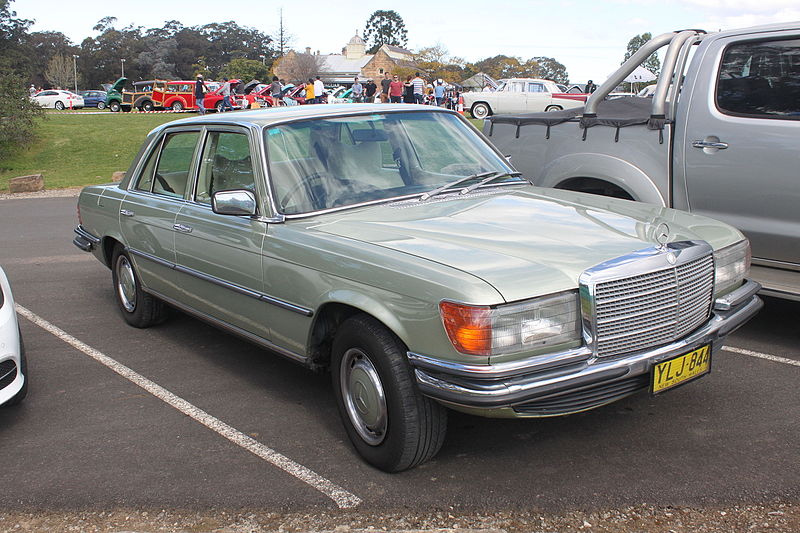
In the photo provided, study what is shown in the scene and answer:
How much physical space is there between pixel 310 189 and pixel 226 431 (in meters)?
1.42

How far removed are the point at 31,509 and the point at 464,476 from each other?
6.45 feet

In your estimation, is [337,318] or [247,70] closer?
[337,318]

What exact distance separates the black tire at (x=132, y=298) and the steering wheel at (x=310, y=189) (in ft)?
→ 7.01

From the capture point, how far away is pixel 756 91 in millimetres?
5418

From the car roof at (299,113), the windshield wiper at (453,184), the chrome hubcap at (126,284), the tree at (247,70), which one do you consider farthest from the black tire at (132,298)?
the tree at (247,70)

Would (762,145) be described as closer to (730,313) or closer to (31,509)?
(730,313)

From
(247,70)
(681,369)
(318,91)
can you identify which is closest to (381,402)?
(681,369)

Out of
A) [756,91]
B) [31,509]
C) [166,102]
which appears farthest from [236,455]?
[166,102]

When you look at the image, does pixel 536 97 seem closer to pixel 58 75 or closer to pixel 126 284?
pixel 126 284

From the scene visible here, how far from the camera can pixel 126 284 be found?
624cm

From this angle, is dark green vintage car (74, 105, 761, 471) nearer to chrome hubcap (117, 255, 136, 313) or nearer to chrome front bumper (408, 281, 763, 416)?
chrome front bumper (408, 281, 763, 416)

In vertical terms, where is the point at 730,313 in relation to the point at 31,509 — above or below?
above

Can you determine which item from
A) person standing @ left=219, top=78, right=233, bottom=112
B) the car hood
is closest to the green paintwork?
the car hood

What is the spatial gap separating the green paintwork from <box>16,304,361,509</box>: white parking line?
548mm
